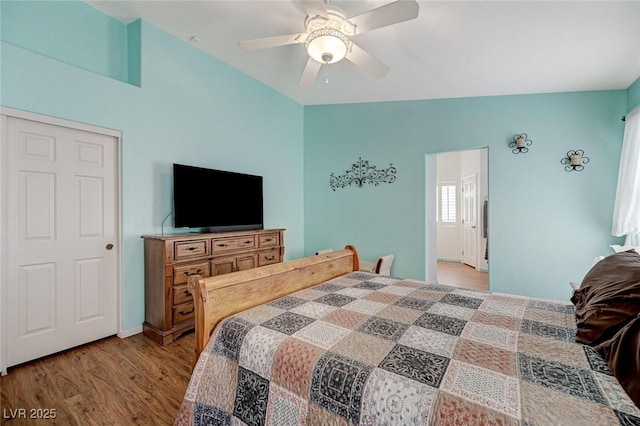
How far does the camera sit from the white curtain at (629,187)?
114 inches

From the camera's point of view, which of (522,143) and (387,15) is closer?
(387,15)

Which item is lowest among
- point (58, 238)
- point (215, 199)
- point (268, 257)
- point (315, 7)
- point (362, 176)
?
point (268, 257)

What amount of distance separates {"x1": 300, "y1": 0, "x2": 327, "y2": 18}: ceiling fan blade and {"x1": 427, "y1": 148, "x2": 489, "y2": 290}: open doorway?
13.6 ft

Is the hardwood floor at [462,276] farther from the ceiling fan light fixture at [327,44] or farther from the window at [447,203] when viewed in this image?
the ceiling fan light fixture at [327,44]

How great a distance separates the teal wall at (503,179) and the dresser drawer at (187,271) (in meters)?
2.24

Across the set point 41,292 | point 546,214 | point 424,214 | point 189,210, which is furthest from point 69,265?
point 546,214

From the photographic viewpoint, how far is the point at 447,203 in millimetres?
7254

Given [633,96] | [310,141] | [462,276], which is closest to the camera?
[633,96]

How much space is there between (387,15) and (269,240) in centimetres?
269

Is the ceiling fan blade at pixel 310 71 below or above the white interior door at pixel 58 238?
above

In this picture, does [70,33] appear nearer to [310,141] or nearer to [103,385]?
[103,385]

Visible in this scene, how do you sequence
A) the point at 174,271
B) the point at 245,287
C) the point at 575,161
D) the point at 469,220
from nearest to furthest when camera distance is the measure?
the point at 245,287 < the point at 174,271 < the point at 575,161 < the point at 469,220

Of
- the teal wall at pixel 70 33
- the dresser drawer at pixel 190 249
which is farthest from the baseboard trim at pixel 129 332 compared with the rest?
the teal wall at pixel 70 33

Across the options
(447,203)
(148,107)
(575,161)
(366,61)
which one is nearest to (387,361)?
(366,61)
